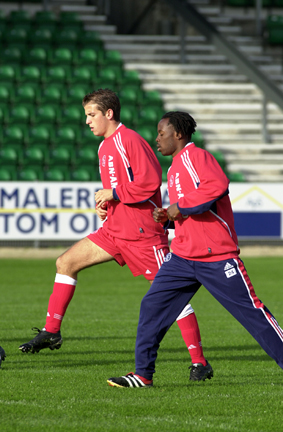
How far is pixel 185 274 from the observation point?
4.38m

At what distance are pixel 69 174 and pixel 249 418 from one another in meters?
12.8

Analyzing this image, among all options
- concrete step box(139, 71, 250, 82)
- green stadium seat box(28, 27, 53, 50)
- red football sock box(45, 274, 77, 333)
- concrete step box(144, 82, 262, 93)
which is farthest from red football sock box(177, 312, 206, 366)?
green stadium seat box(28, 27, 53, 50)

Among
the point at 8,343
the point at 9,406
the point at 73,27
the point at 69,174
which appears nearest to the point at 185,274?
the point at 9,406

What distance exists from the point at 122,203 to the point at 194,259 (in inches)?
42.9

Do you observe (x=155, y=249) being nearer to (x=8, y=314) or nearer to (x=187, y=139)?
(x=187, y=139)

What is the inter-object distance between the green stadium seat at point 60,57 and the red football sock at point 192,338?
53.6ft

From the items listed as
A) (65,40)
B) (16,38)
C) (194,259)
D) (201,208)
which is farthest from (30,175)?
(201,208)

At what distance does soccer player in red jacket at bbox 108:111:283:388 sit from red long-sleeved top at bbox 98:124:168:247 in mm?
588

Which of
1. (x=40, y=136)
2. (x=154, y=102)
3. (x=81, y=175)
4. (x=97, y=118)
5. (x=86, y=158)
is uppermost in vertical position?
(x=97, y=118)

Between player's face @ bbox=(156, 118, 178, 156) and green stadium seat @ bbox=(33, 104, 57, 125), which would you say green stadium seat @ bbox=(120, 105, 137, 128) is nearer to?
green stadium seat @ bbox=(33, 104, 57, 125)

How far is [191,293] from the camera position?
452cm

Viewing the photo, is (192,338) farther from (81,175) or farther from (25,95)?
(25,95)

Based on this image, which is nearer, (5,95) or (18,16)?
(5,95)

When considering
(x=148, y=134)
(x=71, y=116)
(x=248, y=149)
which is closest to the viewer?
(x=148, y=134)
